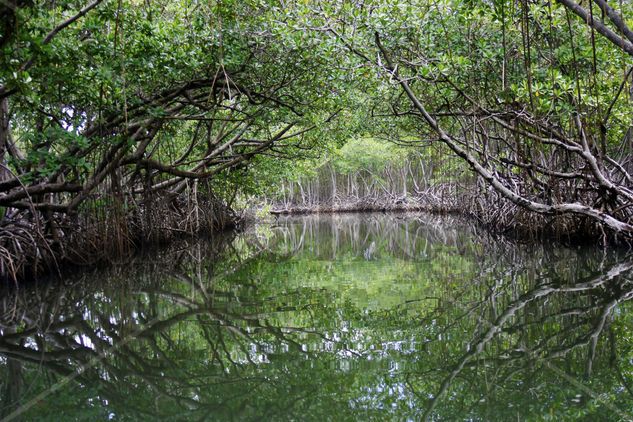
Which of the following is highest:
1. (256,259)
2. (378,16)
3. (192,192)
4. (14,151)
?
(378,16)

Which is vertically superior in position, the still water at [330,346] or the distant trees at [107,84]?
the distant trees at [107,84]

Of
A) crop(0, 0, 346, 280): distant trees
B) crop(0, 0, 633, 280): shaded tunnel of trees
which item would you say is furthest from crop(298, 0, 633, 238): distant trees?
crop(0, 0, 346, 280): distant trees

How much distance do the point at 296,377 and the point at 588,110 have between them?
18.1 ft

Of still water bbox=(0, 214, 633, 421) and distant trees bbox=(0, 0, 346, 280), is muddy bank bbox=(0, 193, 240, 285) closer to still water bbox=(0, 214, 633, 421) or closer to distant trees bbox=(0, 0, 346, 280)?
distant trees bbox=(0, 0, 346, 280)

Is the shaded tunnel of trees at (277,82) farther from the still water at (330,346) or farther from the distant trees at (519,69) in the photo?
the still water at (330,346)

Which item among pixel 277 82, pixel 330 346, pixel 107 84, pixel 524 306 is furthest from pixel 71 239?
pixel 524 306

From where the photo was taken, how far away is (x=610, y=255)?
21.4 feet

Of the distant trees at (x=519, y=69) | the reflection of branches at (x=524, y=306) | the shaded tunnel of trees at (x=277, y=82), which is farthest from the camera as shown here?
the distant trees at (x=519, y=69)

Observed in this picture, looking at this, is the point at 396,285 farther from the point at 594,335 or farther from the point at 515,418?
the point at 515,418

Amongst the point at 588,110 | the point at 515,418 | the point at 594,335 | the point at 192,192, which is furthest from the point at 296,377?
the point at 192,192

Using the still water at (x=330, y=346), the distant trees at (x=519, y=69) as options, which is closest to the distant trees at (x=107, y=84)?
the distant trees at (x=519, y=69)

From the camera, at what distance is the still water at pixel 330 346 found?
227cm

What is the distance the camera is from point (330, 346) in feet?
10.1

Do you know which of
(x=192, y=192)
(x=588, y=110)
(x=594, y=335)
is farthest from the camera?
(x=192, y=192)
